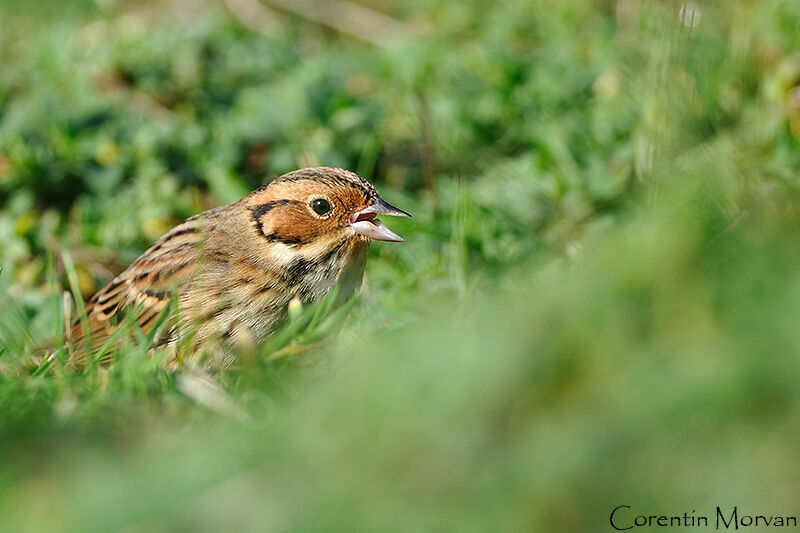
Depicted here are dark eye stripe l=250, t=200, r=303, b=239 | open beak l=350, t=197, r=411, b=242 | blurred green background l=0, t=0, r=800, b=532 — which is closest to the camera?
blurred green background l=0, t=0, r=800, b=532

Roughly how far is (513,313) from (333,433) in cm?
66

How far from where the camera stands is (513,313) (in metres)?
2.87

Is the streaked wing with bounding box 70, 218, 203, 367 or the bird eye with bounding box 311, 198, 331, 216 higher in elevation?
the bird eye with bounding box 311, 198, 331, 216

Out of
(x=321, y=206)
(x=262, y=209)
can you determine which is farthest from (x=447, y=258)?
(x=262, y=209)

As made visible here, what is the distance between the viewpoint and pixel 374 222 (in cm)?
427

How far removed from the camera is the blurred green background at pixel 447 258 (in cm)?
237

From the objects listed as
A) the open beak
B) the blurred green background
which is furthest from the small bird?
the blurred green background

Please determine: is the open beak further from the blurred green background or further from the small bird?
the blurred green background

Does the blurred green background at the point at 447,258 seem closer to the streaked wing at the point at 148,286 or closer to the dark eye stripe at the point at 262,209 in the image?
the streaked wing at the point at 148,286

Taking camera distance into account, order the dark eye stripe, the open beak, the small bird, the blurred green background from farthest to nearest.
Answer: the dark eye stripe → the open beak → the small bird → the blurred green background

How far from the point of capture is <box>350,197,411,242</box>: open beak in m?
4.16

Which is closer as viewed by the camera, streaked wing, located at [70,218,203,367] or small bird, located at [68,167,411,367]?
small bird, located at [68,167,411,367]

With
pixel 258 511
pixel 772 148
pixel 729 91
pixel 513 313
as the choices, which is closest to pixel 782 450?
pixel 513 313

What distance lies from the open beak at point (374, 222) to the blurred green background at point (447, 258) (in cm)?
33
